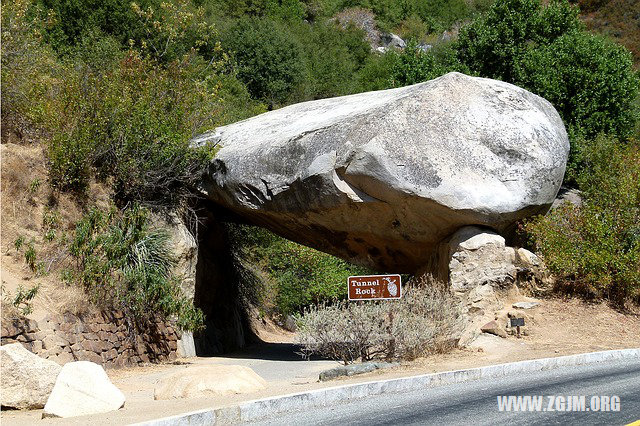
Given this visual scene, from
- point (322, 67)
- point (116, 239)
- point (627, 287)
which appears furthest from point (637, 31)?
point (116, 239)

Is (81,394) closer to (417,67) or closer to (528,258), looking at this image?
(528,258)

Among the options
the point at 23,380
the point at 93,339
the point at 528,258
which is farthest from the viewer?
the point at 528,258

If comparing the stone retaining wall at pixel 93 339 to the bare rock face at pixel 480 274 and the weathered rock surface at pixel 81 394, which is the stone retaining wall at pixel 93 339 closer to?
the weathered rock surface at pixel 81 394

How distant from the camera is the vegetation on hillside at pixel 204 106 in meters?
14.9

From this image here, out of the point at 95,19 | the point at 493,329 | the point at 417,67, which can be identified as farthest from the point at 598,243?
the point at 95,19

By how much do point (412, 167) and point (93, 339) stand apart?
21.8ft

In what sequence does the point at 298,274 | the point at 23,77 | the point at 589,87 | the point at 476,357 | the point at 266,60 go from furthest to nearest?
the point at 266,60 → the point at 298,274 → the point at 589,87 → the point at 23,77 → the point at 476,357

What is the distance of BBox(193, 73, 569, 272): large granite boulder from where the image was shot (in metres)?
14.1

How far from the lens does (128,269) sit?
14.3m

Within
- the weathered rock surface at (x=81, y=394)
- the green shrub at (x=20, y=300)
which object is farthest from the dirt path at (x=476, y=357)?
the green shrub at (x=20, y=300)

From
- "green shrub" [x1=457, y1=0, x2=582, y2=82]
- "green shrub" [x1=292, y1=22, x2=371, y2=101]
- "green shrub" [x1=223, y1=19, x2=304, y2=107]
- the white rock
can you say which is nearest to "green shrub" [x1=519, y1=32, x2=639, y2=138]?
"green shrub" [x1=457, y1=0, x2=582, y2=82]

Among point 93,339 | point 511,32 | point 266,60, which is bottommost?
point 93,339

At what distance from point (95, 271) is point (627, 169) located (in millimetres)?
12170

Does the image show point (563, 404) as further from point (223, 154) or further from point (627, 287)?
point (223, 154)
